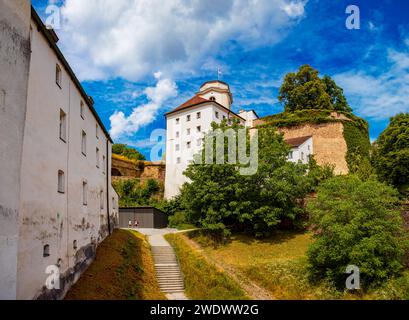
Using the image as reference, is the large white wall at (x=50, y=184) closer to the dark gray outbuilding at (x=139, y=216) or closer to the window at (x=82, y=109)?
the window at (x=82, y=109)

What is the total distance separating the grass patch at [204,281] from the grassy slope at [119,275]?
201 centimetres

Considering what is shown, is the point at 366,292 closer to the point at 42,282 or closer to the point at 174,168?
the point at 42,282

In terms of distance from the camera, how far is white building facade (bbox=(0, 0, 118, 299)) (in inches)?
406

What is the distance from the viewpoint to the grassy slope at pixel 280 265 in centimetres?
1686

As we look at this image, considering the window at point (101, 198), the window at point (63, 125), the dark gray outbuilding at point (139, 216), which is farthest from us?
the dark gray outbuilding at point (139, 216)

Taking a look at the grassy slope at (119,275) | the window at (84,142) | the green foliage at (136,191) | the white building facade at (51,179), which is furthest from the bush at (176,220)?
the window at (84,142)

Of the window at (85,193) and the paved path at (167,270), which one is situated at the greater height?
the window at (85,193)

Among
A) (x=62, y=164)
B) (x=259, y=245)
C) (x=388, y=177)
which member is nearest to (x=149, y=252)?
(x=259, y=245)

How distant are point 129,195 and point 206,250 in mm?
26208

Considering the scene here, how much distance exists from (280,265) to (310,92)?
37.9 m

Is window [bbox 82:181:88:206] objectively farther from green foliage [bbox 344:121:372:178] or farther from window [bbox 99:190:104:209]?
green foliage [bbox 344:121:372:178]

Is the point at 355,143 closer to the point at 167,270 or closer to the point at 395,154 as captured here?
the point at 395,154

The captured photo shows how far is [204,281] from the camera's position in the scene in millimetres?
20125

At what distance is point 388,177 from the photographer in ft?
102
